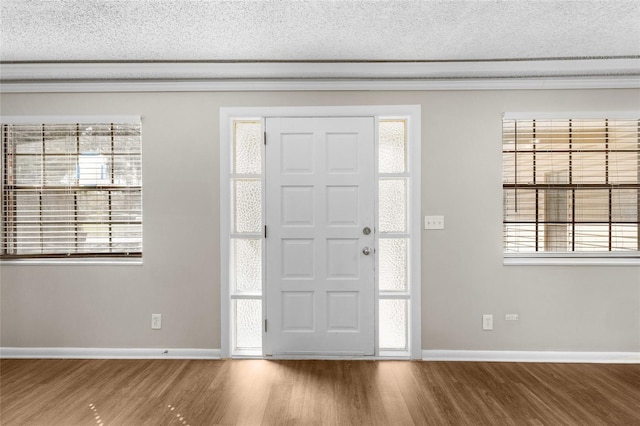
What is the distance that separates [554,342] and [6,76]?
17.2 feet

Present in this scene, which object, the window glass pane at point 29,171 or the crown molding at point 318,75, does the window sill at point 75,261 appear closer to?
the window glass pane at point 29,171

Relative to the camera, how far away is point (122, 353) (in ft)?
10.8

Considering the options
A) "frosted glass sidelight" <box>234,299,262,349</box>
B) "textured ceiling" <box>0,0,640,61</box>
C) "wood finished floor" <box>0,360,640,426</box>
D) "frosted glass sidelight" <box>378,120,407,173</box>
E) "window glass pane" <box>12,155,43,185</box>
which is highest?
"textured ceiling" <box>0,0,640,61</box>

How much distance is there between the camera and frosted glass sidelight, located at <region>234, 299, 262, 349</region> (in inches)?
132

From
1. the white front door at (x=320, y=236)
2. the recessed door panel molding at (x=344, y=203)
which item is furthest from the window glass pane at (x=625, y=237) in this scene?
the recessed door panel molding at (x=344, y=203)

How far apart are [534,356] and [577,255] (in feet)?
3.14

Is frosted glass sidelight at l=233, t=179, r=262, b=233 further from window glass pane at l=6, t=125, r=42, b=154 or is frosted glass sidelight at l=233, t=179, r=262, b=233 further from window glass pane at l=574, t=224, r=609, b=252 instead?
window glass pane at l=574, t=224, r=609, b=252

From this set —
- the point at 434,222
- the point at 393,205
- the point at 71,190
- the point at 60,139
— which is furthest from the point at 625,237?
the point at 60,139

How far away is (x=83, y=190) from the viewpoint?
334cm

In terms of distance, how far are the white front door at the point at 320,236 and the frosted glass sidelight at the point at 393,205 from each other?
160 millimetres

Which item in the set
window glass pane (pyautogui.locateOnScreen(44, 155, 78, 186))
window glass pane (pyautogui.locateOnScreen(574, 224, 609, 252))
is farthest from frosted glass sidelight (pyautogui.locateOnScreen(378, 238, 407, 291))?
window glass pane (pyautogui.locateOnScreen(44, 155, 78, 186))

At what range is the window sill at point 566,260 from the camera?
126 inches

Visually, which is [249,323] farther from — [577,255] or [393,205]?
[577,255]

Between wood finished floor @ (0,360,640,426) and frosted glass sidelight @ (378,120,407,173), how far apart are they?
67.1 inches
